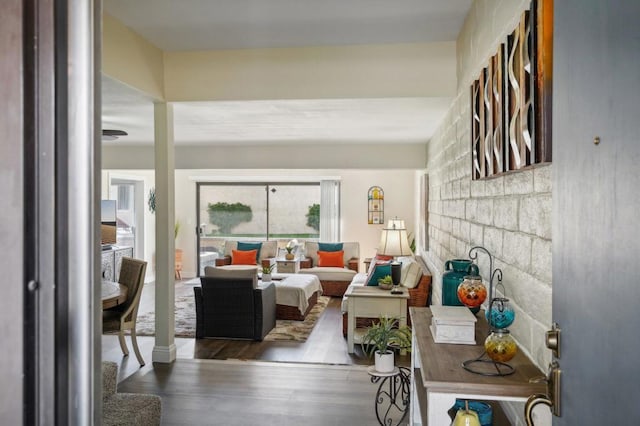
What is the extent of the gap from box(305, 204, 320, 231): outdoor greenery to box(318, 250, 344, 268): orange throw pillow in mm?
1168

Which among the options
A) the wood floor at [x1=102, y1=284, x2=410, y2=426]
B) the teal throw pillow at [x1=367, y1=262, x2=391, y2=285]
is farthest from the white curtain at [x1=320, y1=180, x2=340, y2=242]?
the wood floor at [x1=102, y1=284, x2=410, y2=426]

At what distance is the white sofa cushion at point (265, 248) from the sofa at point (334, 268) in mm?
663

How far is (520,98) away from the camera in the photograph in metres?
1.73

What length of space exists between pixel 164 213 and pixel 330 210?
604 centimetres

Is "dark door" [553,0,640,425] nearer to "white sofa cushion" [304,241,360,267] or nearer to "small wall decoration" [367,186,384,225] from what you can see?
"white sofa cushion" [304,241,360,267]

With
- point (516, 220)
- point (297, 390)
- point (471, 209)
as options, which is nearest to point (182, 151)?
point (297, 390)

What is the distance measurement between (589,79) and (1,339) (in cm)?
88

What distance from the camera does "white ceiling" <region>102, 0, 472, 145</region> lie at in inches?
126

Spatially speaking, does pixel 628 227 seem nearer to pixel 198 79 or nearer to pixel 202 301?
pixel 198 79

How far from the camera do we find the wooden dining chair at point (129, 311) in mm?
4742

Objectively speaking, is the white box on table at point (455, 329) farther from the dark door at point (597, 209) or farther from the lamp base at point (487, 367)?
the dark door at point (597, 209)

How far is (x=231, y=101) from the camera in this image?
13.8ft

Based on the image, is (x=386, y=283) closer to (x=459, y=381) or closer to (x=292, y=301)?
(x=292, y=301)

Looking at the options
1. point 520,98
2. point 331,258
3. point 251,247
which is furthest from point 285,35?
point 251,247
